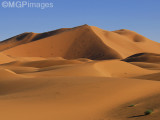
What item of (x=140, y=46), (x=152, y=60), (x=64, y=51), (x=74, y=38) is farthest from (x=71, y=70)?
(x=140, y=46)

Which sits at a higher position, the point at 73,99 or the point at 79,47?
the point at 79,47

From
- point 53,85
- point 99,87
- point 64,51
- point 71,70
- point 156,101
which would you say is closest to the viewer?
point 156,101

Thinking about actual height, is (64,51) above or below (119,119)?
above

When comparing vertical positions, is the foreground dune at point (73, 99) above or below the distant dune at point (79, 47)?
below

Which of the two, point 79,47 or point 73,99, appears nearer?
point 73,99

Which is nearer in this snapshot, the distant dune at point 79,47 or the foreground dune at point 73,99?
the foreground dune at point 73,99

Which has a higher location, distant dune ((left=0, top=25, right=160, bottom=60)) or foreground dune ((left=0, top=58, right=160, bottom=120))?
distant dune ((left=0, top=25, right=160, bottom=60))

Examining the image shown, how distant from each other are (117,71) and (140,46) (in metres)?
58.7

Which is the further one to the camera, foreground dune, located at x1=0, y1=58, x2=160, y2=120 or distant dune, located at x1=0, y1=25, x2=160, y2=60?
distant dune, located at x1=0, y1=25, x2=160, y2=60

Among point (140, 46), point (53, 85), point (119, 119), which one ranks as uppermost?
point (140, 46)

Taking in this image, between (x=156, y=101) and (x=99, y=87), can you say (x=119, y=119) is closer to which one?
(x=156, y=101)

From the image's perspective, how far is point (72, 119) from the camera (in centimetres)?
664

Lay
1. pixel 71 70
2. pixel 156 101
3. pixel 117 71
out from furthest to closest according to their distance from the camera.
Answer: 1. pixel 117 71
2. pixel 71 70
3. pixel 156 101

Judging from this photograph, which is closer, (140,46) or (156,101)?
(156,101)
